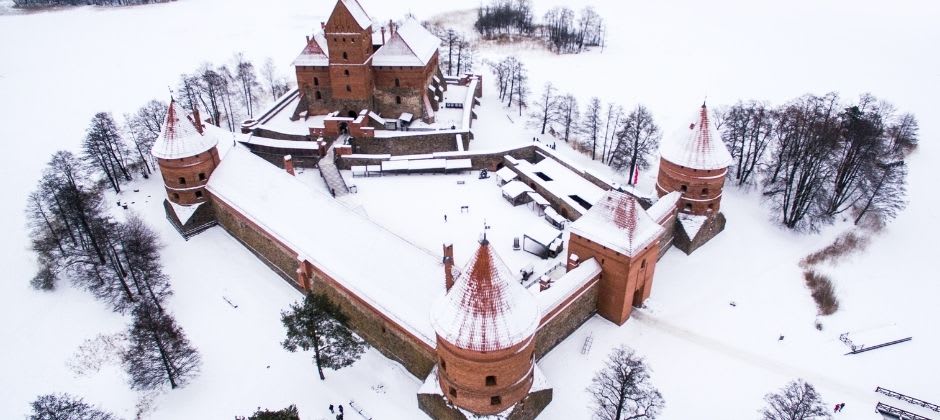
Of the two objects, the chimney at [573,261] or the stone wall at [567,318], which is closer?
the stone wall at [567,318]

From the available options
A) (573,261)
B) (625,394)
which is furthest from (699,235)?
(625,394)

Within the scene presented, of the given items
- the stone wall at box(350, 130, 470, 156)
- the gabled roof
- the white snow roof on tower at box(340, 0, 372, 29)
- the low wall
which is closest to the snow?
the low wall

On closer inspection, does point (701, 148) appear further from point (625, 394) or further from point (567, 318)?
point (625, 394)

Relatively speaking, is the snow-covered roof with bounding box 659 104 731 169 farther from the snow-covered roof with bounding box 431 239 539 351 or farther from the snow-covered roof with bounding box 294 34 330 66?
the snow-covered roof with bounding box 294 34 330 66

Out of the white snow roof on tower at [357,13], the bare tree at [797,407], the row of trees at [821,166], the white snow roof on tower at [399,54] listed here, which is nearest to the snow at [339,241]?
the white snow roof on tower at [357,13]

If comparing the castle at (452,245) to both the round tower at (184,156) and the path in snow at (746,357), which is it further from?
the path in snow at (746,357)
